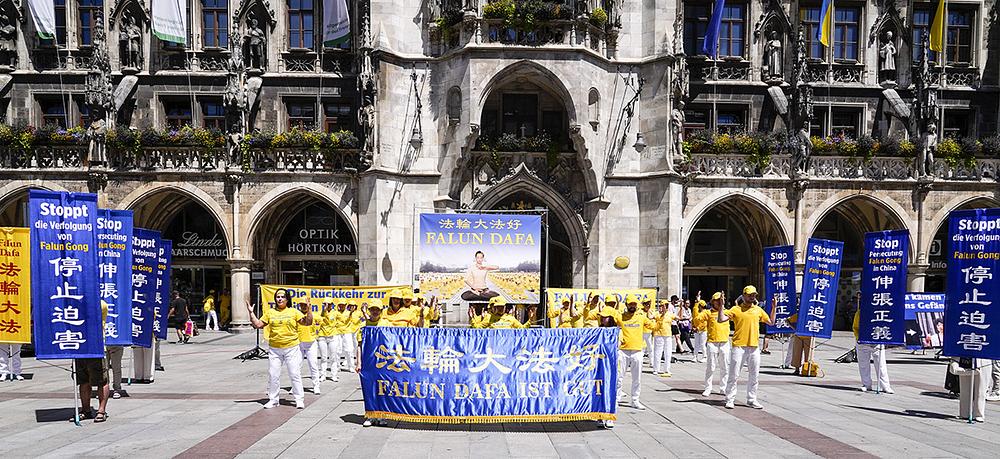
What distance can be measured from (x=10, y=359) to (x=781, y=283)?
1791cm

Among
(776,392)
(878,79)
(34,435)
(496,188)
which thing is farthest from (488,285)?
(878,79)

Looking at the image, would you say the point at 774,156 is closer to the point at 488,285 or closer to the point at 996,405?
the point at 488,285

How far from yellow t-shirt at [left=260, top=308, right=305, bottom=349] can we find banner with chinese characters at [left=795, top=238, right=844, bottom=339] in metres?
11.5

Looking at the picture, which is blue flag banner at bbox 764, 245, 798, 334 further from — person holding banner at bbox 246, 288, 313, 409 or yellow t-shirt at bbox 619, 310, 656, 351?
person holding banner at bbox 246, 288, 313, 409

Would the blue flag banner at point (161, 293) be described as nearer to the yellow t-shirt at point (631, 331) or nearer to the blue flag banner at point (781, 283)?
the yellow t-shirt at point (631, 331)

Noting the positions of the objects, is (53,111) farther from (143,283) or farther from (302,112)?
(143,283)

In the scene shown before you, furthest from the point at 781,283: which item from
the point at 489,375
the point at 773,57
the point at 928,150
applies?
the point at 928,150

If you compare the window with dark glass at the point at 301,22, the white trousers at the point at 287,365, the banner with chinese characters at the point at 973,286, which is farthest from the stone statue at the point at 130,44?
the banner with chinese characters at the point at 973,286

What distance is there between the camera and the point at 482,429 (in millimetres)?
9820

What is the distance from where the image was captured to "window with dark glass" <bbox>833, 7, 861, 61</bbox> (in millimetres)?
28391

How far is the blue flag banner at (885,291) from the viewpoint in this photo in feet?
44.8

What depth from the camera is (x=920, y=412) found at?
1178 cm

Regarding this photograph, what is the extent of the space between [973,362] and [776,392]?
3.54 metres

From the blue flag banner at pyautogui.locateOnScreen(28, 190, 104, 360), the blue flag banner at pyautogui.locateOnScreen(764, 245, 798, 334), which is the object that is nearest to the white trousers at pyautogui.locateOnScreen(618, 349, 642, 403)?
the blue flag banner at pyautogui.locateOnScreen(764, 245, 798, 334)
